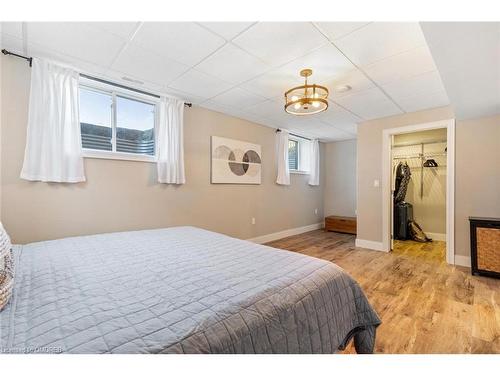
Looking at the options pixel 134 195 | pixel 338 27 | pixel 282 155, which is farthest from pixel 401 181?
pixel 134 195

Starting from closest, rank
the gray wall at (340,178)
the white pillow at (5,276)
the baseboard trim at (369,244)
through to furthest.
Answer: the white pillow at (5,276) → the baseboard trim at (369,244) → the gray wall at (340,178)

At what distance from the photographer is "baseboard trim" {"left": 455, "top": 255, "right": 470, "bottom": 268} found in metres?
3.02

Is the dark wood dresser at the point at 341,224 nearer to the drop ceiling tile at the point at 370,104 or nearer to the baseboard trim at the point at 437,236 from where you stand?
the baseboard trim at the point at 437,236

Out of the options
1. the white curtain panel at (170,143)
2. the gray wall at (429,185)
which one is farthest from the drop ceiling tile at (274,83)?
the gray wall at (429,185)

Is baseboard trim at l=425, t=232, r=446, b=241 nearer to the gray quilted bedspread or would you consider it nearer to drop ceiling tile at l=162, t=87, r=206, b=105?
the gray quilted bedspread

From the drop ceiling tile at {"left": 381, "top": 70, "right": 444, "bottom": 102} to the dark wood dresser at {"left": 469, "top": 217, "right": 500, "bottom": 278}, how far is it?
1678mm

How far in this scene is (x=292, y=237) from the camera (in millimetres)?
4793

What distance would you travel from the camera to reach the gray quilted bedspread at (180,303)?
69cm

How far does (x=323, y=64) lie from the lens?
2.19 meters

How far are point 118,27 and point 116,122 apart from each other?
49.4 inches

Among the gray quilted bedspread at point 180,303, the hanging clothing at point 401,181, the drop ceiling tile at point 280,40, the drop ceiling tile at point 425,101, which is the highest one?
the drop ceiling tile at point 280,40

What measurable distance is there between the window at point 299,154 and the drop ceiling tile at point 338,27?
358cm

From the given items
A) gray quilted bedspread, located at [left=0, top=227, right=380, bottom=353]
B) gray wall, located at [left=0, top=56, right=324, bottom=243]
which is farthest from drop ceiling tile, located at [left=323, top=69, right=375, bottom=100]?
gray quilted bedspread, located at [left=0, top=227, right=380, bottom=353]
